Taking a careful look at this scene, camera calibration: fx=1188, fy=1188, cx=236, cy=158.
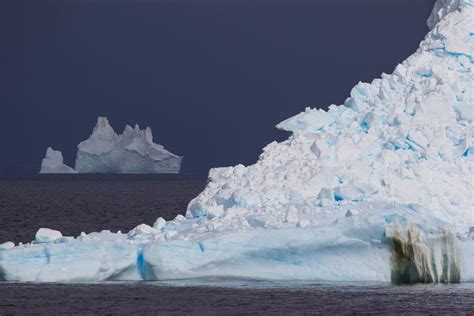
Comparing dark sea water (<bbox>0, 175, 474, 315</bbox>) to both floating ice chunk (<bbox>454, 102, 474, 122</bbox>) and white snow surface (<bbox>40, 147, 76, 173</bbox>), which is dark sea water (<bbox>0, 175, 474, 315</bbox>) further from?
white snow surface (<bbox>40, 147, 76, 173</bbox>)

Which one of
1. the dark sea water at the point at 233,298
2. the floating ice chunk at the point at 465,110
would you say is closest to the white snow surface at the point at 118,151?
the floating ice chunk at the point at 465,110

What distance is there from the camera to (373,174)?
2427cm

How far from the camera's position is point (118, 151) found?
90438 mm

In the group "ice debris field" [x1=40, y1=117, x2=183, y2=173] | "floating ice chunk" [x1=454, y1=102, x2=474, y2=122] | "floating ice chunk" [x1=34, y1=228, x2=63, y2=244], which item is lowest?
"floating ice chunk" [x1=34, y1=228, x2=63, y2=244]

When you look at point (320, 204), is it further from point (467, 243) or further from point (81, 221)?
point (81, 221)

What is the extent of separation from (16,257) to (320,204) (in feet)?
20.0

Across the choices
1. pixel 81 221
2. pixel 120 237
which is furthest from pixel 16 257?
pixel 81 221

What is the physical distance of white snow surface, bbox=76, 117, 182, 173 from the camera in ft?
293

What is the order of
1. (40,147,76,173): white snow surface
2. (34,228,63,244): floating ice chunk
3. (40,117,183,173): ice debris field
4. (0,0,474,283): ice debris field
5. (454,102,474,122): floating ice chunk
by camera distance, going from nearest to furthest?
(0,0,474,283): ice debris field
(34,228,63,244): floating ice chunk
(454,102,474,122): floating ice chunk
(40,117,183,173): ice debris field
(40,147,76,173): white snow surface

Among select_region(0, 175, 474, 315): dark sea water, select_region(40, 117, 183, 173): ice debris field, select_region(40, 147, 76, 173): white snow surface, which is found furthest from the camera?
select_region(40, 147, 76, 173): white snow surface

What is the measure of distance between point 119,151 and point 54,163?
13.9 metres

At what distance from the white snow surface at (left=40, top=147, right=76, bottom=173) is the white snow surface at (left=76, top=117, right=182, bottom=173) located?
21.2 ft

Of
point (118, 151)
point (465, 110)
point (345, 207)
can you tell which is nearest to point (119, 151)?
point (118, 151)

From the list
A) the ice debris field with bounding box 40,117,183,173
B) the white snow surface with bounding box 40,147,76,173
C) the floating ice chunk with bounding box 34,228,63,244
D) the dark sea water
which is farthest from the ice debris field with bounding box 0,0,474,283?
the white snow surface with bounding box 40,147,76,173
